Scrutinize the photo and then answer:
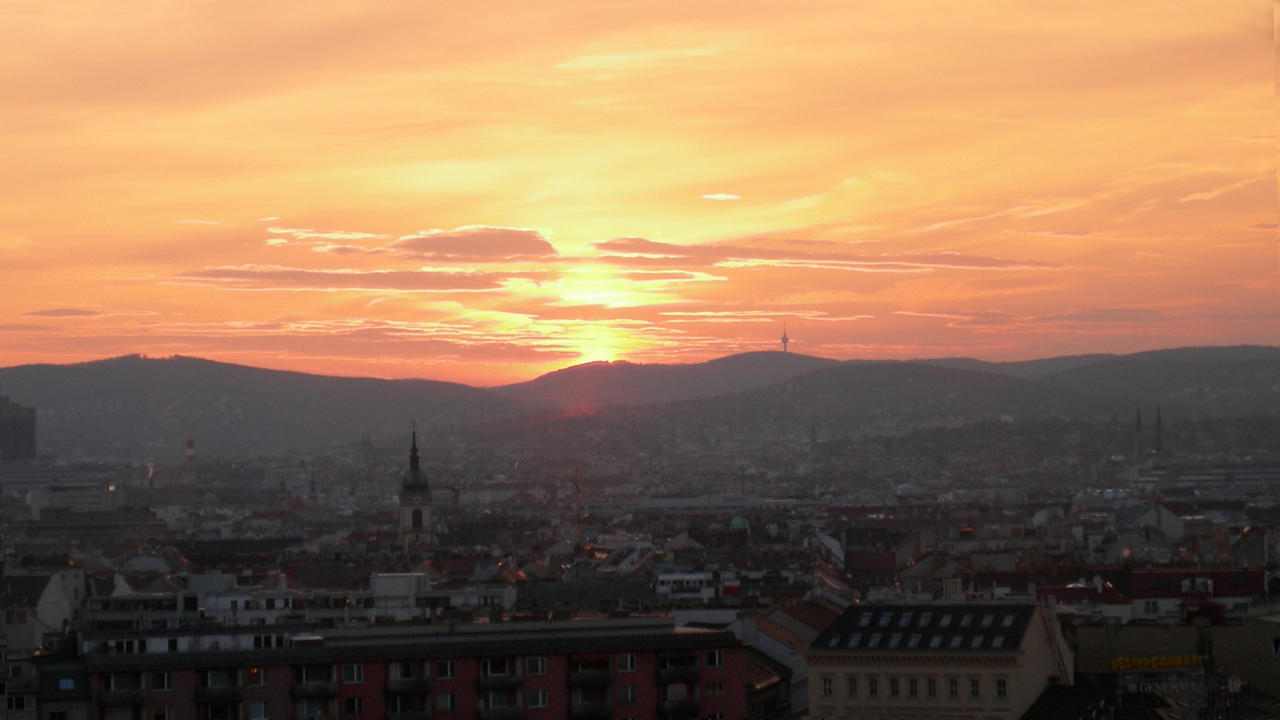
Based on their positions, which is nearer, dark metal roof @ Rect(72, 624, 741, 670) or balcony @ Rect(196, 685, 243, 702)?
balcony @ Rect(196, 685, 243, 702)

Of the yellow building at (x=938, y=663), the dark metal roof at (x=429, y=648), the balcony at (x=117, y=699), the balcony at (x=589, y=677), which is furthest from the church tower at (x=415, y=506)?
the balcony at (x=117, y=699)

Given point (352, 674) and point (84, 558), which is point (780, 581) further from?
point (84, 558)

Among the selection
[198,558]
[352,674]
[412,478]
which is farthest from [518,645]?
[412,478]

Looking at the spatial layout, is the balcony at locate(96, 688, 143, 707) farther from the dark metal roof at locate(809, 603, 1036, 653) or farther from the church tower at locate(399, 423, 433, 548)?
the church tower at locate(399, 423, 433, 548)

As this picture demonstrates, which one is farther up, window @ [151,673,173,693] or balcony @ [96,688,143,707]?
window @ [151,673,173,693]

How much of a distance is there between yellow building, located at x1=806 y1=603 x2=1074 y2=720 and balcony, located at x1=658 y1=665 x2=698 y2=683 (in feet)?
8.90

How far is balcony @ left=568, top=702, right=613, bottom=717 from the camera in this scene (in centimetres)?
4991

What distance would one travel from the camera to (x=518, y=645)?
165ft

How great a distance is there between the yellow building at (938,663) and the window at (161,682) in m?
13.5

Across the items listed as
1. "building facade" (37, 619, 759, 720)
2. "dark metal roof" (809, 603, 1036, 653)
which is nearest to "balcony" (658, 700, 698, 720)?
"building facade" (37, 619, 759, 720)

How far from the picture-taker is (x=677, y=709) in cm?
5031

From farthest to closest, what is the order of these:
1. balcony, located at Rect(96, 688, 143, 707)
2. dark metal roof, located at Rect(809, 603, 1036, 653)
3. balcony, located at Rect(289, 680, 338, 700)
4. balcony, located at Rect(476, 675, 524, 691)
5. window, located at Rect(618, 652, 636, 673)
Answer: window, located at Rect(618, 652, 636, 673) → balcony, located at Rect(476, 675, 524, 691) → dark metal roof, located at Rect(809, 603, 1036, 653) → balcony, located at Rect(289, 680, 338, 700) → balcony, located at Rect(96, 688, 143, 707)

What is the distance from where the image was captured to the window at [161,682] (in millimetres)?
48688

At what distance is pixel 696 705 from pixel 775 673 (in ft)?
35.8
